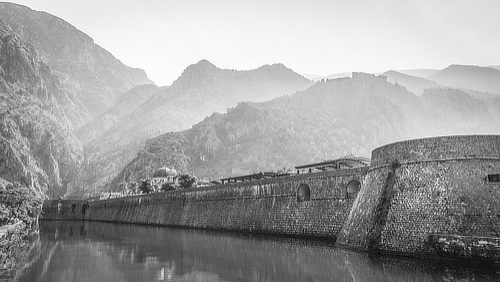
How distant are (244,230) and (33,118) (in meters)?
164

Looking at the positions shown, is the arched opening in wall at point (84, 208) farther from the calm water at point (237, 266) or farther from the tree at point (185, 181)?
the calm water at point (237, 266)

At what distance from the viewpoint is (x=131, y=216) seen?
81250 millimetres

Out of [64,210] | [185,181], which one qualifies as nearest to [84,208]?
[64,210]

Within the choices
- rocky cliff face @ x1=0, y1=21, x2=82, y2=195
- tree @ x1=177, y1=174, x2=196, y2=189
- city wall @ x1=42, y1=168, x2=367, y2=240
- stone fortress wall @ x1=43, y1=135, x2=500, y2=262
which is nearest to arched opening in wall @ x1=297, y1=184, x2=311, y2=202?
city wall @ x1=42, y1=168, x2=367, y2=240

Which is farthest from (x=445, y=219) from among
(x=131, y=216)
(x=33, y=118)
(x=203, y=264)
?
(x=33, y=118)

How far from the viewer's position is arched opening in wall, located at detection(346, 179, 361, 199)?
3619cm

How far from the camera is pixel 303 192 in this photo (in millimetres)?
42281

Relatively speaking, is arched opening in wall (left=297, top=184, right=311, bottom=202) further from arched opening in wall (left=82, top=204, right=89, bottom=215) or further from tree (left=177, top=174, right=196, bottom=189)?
arched opening in wall (left=82, top=204, right=89, bottom=215)

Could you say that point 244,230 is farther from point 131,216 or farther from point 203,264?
point 131,216

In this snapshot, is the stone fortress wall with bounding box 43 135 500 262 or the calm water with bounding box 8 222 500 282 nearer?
the calm water with bounding box 8 222 500 282

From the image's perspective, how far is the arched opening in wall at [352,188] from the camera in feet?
119

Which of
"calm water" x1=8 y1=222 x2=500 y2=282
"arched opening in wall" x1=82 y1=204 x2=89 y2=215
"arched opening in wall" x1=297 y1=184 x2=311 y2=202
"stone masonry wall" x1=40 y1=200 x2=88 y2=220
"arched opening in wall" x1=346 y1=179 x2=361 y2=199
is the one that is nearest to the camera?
"calm water" x1=8 y1=222 x2=500 y2=282

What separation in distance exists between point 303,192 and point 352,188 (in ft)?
22.2

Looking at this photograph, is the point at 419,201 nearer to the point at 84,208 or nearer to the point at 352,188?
the point at 352,188
